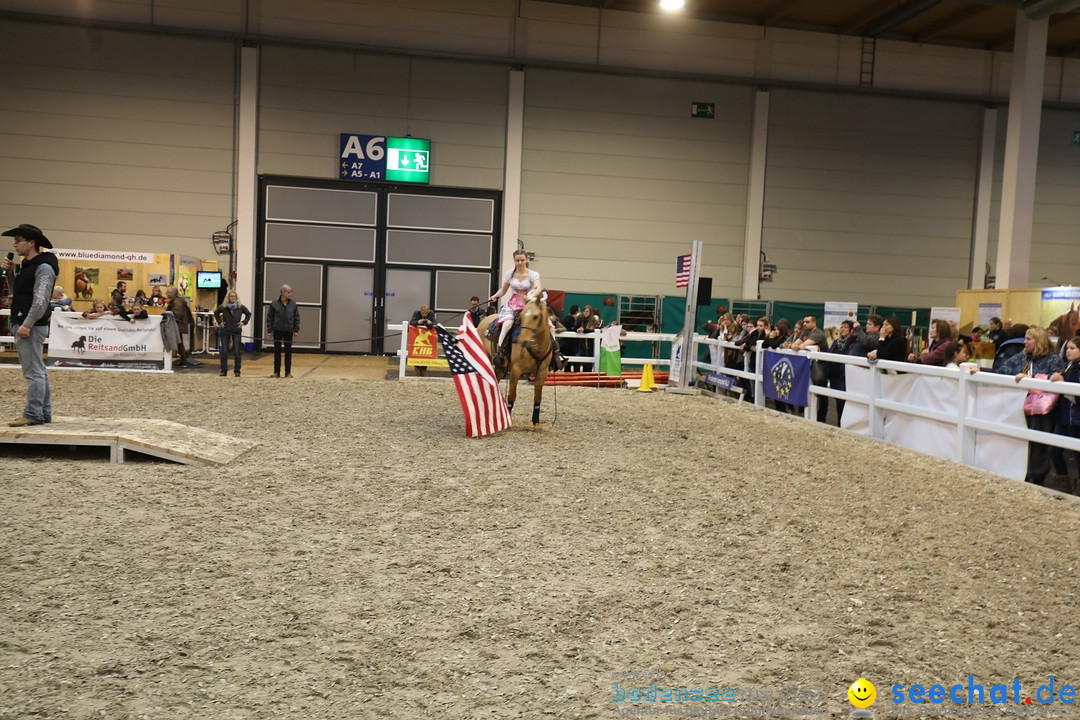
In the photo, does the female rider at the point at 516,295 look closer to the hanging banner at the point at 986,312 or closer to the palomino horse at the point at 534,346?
the palomino horse at the point at 534,346

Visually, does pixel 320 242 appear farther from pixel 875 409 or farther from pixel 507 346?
pixel 875 409

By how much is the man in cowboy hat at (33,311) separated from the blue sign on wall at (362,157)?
1610 cm

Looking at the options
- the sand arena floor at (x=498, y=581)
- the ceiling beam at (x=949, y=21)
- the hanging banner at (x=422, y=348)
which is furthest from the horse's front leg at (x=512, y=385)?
the ceiling beam at (x=949, y=21)

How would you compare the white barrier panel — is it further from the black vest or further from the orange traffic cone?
the black vest

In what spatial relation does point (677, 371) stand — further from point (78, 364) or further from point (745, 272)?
point (78, 364)

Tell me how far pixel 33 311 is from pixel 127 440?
158 centimetres

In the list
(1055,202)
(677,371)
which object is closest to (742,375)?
(677,371)

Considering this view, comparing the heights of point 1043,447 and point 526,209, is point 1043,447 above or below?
below

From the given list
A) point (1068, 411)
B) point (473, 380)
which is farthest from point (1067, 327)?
point (473, 380)

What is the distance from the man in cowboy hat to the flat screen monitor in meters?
14.4

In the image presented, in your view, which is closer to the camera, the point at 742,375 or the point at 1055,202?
the point at 742,375

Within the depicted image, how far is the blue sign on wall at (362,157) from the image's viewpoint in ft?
77.0

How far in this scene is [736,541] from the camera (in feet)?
18.3

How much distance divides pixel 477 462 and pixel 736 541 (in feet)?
10.0
